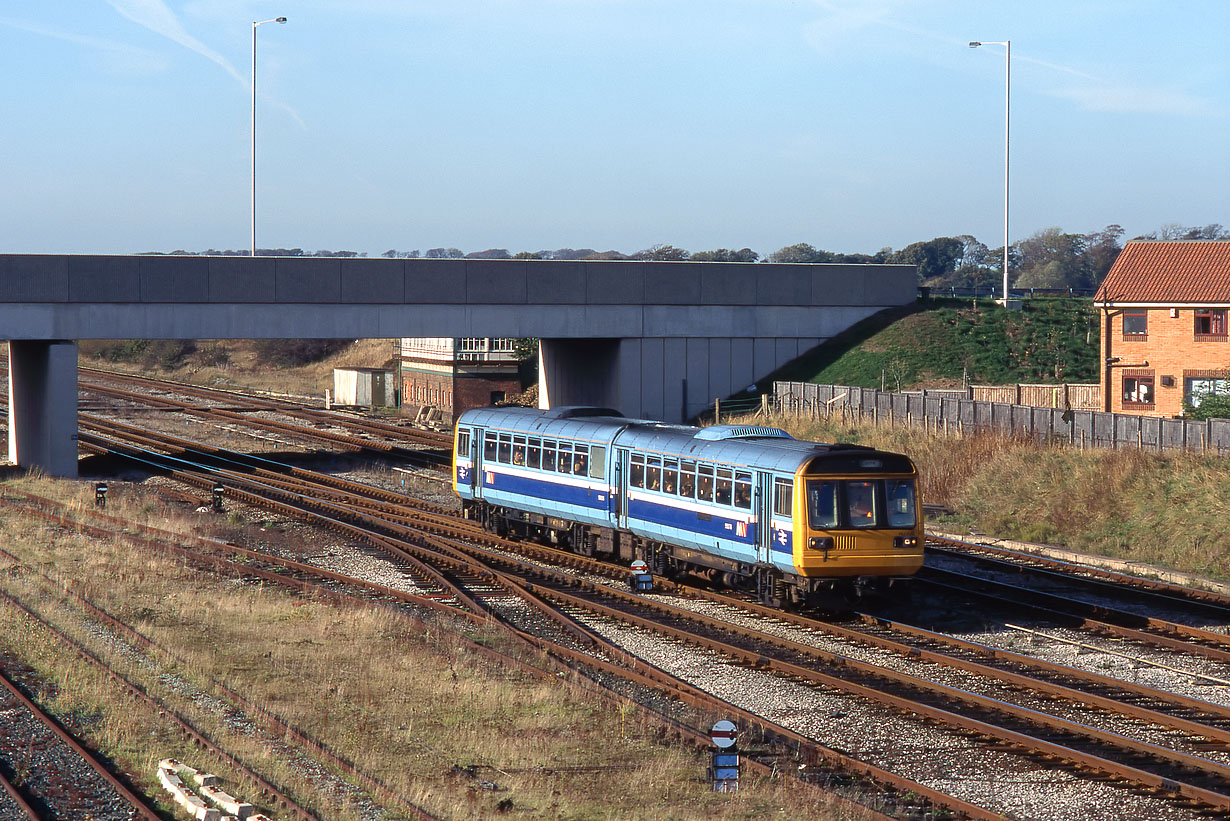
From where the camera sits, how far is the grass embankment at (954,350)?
50500mm

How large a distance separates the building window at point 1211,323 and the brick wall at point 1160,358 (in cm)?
11

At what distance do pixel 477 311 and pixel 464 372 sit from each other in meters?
12.2

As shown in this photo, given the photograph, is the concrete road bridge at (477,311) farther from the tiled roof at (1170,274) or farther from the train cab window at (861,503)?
the train cab window at (861,503)

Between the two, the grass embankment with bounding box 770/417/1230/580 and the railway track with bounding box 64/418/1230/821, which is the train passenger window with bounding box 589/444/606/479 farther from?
the grass embankment with bounding box 770/417/1230/580

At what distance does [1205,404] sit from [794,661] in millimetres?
22578

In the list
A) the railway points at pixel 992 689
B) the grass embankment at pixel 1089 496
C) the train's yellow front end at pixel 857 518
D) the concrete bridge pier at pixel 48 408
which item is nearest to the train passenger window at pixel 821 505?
the train's yellow front end at pixel 857 518

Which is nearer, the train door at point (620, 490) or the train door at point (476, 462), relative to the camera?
the train door at point (620, 490)

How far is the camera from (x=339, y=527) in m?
31.1

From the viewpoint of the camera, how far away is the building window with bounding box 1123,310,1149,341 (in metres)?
48.6

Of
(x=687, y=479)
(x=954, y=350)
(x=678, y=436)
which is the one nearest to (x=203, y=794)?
(x=687, y=479)

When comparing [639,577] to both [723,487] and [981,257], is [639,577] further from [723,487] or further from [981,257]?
[981,257]

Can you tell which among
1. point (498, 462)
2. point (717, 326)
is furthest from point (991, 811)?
point (717, 326)

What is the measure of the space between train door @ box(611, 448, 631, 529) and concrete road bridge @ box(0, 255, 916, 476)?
20.9 m

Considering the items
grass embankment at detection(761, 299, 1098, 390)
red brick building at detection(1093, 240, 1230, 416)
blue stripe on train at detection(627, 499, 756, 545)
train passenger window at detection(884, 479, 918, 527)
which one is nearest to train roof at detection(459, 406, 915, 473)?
train passenger window at detection(884, 479, 918, 527)
